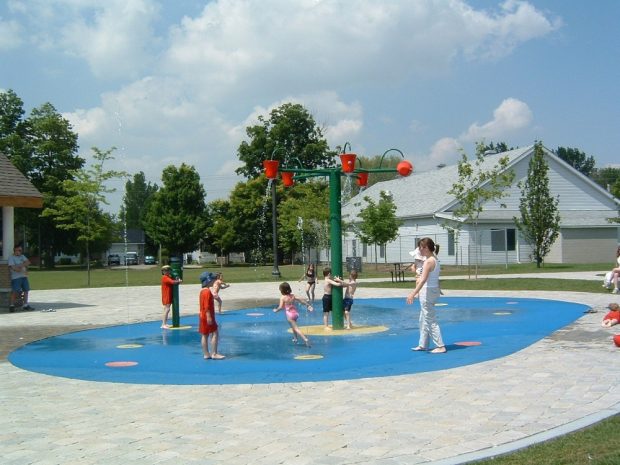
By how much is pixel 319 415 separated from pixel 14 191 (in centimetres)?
1669

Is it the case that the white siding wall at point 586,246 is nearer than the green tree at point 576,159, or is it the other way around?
the white siding wall at point 586,246

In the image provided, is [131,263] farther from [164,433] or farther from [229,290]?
[164,433]

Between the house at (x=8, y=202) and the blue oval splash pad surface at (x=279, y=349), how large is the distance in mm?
5971

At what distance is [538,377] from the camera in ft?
27.5

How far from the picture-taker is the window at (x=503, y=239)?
138 feet

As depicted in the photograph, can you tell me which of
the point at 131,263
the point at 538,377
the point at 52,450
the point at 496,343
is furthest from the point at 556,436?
the point at 131,263

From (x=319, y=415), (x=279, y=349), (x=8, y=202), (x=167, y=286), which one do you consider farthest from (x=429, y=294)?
(x=8, y=202)

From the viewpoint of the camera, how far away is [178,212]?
235ft

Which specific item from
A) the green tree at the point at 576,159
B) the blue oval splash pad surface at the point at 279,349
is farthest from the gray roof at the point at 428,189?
the green tree at the point at 576,159

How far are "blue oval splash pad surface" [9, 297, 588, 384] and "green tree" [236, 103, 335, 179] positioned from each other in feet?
171

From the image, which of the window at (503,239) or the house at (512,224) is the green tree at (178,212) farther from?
the window at (503,239)

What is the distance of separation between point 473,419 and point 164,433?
9.60ft

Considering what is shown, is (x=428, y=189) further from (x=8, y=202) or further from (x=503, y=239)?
(x=8, y=202)

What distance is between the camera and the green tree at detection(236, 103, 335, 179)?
69.0 meters
